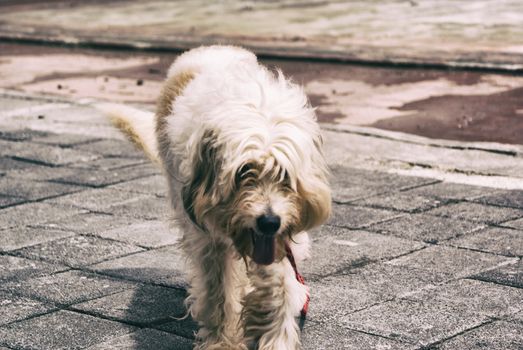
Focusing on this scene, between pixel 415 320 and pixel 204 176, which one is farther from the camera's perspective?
pixel 415 320

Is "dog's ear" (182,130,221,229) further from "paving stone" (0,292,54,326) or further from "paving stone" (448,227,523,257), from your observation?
"paving stone" (448,227,523,257)

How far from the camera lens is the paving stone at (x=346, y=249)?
19.0 ft

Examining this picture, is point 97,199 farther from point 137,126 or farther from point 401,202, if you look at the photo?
point 401,202

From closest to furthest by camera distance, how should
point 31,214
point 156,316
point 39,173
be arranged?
point 156,316
point 31,214
point 39,173

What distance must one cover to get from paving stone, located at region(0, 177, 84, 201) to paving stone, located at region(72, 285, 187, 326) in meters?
2.15

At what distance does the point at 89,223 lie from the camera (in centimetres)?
675

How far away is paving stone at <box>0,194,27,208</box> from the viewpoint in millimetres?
7279

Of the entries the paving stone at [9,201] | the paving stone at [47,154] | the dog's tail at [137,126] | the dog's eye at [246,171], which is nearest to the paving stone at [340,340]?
the dog's eye at [246,171]

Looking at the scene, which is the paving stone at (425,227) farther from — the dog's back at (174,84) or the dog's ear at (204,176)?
the dog's ear at (204,176)

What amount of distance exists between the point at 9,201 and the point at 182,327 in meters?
2.70

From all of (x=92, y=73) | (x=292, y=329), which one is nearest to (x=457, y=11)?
(x=92, y=73)

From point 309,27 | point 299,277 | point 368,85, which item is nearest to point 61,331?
point 299,277

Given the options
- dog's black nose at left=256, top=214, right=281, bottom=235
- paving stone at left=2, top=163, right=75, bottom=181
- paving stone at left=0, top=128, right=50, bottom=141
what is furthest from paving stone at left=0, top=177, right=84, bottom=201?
dog's black nose at left=256, top=214, right=281, bottom=235

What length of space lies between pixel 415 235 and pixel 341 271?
0.75 m
